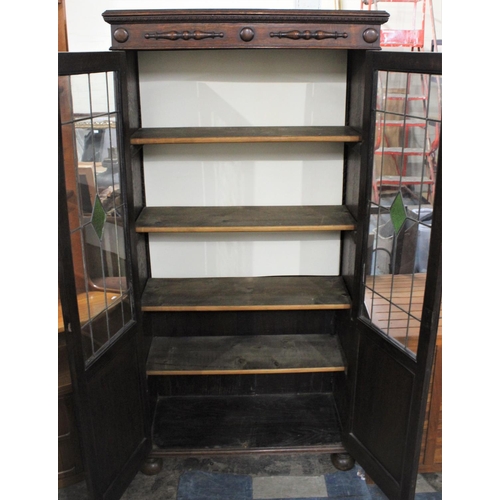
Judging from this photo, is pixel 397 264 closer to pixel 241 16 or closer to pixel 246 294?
pixel 246 294

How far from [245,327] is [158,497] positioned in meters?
0.92

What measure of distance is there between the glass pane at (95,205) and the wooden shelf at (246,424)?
735 mm

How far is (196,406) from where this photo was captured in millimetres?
2893

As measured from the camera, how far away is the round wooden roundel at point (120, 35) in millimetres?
2078

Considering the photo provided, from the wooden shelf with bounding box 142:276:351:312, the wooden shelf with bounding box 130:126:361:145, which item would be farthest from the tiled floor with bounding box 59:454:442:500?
the wooden shelf with bounding box 130:126:361:145

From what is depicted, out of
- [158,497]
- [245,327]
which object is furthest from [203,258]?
[158,497]

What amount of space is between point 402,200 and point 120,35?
1271mm

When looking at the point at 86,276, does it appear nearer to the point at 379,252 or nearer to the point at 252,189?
the point at 252,189

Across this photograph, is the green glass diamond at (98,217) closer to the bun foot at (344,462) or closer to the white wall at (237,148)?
the white wall at (237,148)

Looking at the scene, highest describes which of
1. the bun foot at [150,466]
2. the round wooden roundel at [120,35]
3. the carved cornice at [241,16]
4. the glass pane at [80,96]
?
the carved cornice at [241,16]

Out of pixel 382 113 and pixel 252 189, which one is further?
pixel 252 189

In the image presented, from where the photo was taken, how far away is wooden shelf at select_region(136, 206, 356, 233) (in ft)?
7.82

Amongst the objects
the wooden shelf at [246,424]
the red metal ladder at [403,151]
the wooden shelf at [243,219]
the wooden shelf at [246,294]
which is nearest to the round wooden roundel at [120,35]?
the wooden shelf at [243,219]

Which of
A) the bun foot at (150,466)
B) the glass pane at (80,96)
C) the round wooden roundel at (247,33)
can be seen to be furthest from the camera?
the bun foot at (150,466)
